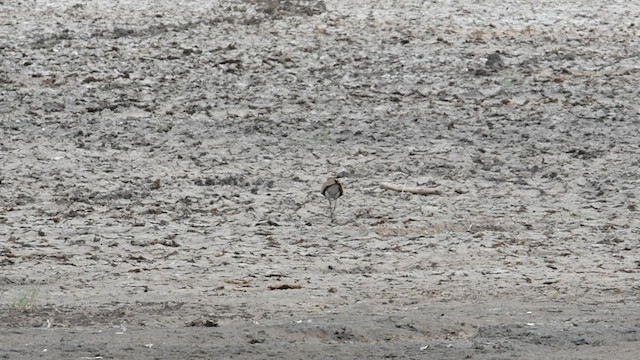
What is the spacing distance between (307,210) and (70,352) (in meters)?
3.04

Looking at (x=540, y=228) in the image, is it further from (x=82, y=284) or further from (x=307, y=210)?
(x=82, y=284)

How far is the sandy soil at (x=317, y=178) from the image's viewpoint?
228 inches

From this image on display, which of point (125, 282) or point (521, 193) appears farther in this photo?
point (521, 193)

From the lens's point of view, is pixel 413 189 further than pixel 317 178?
No

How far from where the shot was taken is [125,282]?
660 centimetres

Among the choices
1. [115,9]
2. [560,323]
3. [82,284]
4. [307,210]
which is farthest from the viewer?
[115,9]

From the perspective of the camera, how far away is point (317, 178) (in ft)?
29.3

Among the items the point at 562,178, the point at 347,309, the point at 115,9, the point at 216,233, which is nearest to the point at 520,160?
the point at 562,178

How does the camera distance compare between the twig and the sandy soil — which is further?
the twig

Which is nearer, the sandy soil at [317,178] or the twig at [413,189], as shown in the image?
the sandy soil at [317,178]

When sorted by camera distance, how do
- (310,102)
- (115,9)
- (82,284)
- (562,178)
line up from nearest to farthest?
(82,284) → (562,178) → (310,102) → (115,9)

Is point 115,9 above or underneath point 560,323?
above

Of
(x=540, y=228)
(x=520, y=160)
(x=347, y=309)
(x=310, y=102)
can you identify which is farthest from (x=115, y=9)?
(x=347, y=309)

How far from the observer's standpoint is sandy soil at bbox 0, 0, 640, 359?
5.78 meters
